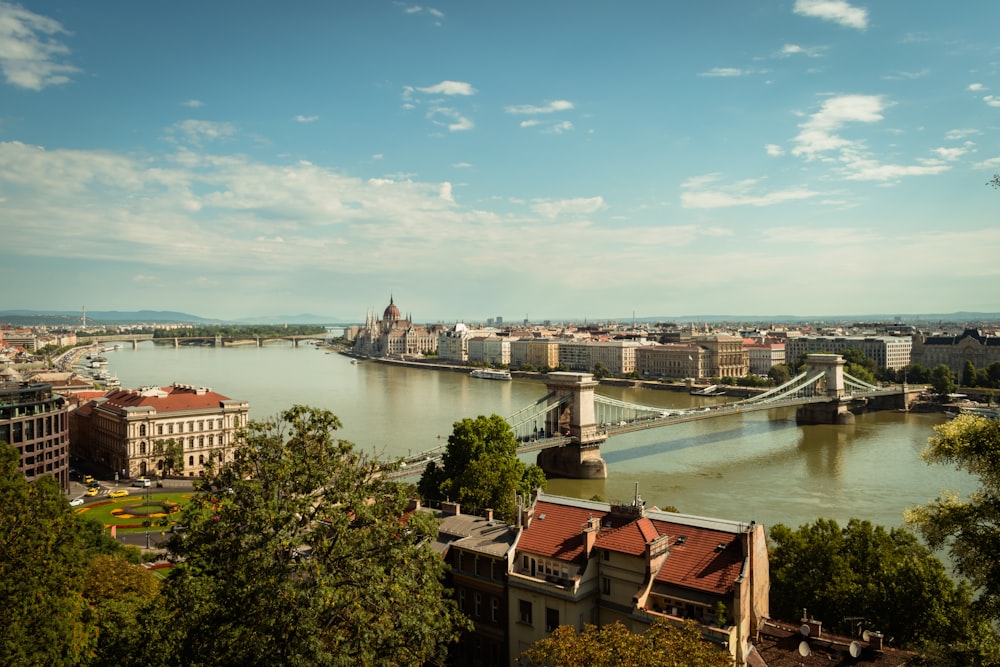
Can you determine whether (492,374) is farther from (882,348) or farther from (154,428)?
(154,428)

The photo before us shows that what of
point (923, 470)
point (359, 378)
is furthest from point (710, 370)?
point (923, 470)

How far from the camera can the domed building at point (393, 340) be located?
13025 cm

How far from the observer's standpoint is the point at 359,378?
283 feet

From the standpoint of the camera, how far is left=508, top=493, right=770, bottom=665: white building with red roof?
9.70 meters

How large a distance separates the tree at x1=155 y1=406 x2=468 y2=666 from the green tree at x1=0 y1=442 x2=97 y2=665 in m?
2.40

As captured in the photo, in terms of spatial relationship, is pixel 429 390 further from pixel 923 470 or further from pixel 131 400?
pixel 923 470

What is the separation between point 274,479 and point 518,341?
325 ft

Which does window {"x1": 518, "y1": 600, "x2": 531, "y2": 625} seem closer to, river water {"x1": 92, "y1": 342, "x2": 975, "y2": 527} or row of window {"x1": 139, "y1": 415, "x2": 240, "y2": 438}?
river water {"x1": 92, "y1": 342, "x2": 975, "y2": 527}

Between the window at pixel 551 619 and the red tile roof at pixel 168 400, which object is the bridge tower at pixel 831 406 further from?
the window at pixel 551 619

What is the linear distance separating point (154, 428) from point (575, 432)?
723 inches

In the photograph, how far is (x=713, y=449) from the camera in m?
37.9

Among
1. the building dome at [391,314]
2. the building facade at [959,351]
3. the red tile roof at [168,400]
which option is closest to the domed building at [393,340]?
the building dome at [391,314]

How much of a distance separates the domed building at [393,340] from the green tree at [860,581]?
112 meters

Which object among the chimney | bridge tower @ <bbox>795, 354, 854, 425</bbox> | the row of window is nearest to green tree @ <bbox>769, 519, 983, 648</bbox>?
the chimney
